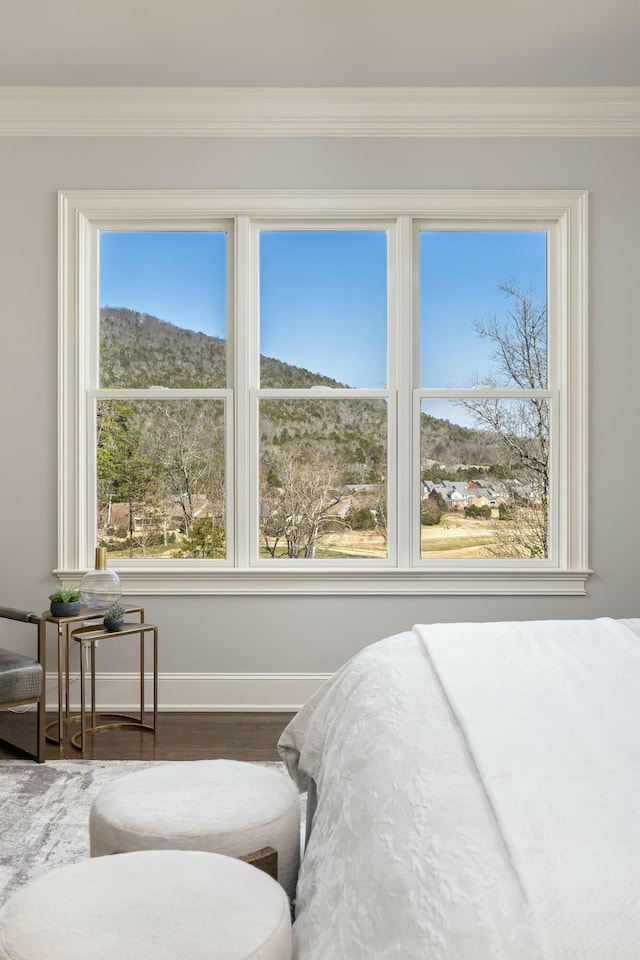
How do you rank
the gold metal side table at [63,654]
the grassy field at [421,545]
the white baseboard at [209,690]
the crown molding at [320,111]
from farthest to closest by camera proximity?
the grassy field at [421,545] < the white baseboard at [209,690] < the crown molding at [320,111] < the gold metal side table at [63,654]

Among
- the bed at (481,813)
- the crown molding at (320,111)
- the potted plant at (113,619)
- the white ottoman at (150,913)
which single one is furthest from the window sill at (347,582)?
the white ottoman at (150,913)

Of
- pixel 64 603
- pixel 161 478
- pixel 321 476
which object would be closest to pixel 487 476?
pixel 321 476

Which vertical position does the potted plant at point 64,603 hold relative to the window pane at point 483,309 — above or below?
below

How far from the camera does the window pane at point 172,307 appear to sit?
160 inches

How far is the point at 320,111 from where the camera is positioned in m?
A: 3.84

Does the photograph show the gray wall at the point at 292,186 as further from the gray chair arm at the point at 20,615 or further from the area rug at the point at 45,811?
the area rug at the point at 45,811

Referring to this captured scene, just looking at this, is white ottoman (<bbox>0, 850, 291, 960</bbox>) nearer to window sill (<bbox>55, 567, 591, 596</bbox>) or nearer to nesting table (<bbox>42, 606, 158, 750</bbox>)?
nesting table (<bbox>42, 606, 158, 750</bbox>)

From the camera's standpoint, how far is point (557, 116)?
12.7ft

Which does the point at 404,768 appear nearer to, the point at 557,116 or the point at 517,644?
the point at 517,644

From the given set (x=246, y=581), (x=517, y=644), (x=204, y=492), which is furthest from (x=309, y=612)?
(x=517, y=644)

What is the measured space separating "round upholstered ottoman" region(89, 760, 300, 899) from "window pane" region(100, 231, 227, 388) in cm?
261

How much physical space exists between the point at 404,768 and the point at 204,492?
9.56ft

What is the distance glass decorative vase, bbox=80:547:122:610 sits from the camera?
11.8 feet

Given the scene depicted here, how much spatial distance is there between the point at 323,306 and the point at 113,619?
74.7 inches
